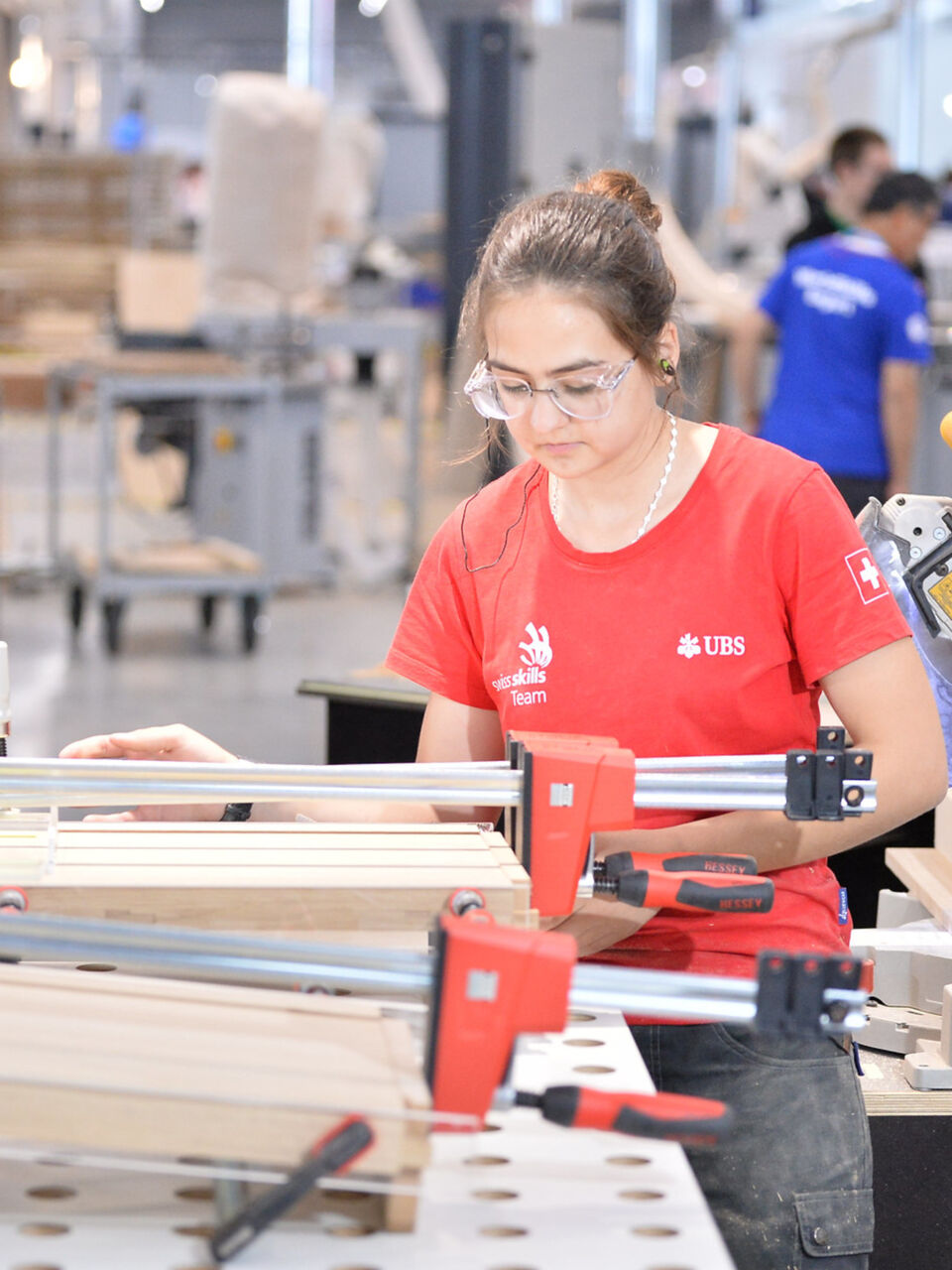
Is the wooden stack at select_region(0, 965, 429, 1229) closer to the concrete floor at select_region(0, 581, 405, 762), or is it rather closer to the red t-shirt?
the red t-shirt

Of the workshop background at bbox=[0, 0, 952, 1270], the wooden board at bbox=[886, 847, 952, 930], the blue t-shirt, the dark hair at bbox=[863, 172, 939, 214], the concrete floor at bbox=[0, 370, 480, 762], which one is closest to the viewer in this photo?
the wooden board at bbox=[886, 847, 952, 930]

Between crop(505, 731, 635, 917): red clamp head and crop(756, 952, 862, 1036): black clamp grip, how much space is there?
0.83ft

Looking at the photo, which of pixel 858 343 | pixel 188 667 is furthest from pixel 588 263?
pixel 188 667

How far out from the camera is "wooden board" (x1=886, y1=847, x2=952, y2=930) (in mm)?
1851

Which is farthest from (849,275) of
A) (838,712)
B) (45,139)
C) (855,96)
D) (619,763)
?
(45,139)

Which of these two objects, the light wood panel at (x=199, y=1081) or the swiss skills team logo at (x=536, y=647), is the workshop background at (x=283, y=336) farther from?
the light wood panel at (x=199, y=1081)

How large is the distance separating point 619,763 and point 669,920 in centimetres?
34

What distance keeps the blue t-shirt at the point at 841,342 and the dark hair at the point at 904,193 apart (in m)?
0.11

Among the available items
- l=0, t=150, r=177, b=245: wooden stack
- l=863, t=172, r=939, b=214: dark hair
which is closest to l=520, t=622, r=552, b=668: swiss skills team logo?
l=863, t=172, r=939, b=214: dark hair

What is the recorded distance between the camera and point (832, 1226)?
1.43 m

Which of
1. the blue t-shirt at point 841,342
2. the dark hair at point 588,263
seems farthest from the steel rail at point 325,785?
the blue t-shirt at point 841,342

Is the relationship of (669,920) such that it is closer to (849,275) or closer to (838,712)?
(838,712)

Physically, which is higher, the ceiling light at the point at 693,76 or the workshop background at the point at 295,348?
the ceiling light at the point at 693,76

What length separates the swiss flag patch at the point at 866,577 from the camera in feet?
4.96
